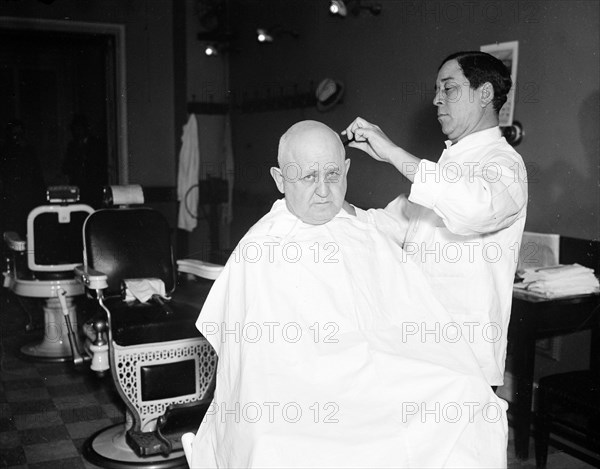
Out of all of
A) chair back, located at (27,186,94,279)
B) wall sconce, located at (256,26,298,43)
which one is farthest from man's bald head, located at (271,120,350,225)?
wall sconce, located at (256,26,298,43)

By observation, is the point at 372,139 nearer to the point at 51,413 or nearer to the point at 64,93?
the point at 51,413

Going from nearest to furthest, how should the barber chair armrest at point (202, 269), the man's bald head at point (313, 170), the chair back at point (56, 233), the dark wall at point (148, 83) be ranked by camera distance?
the man's bald head at point (313, 170) → the barber chair armrest at point (202, 269) → the chair back at point (56, 233) → the dark wall at point (148, 83)

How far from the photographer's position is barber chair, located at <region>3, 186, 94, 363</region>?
414 centimetres

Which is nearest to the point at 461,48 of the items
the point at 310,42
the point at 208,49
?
the point at 310,42

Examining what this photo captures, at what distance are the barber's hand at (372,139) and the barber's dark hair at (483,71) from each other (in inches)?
13.7

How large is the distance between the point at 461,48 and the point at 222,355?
8.92 ft

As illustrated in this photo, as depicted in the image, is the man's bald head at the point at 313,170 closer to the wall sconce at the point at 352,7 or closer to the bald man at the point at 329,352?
the bald man at the point at 329,352

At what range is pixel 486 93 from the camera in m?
1.92

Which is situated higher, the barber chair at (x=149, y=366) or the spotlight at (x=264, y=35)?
the spotlight at (x=264, y=35)

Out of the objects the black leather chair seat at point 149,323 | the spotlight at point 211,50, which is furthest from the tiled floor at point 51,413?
the spotlight at point 211,50

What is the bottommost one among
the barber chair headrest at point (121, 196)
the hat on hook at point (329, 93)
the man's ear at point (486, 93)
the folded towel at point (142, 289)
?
the folded towel at point (142, 289)

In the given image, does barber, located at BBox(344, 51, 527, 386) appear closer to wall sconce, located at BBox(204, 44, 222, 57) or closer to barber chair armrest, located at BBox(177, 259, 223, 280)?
barber chair armrest, located at BBox(177, 259, 223, 280)

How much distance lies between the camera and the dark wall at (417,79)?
3105mm

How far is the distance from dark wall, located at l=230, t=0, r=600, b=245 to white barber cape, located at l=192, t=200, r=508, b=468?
1764 mm
